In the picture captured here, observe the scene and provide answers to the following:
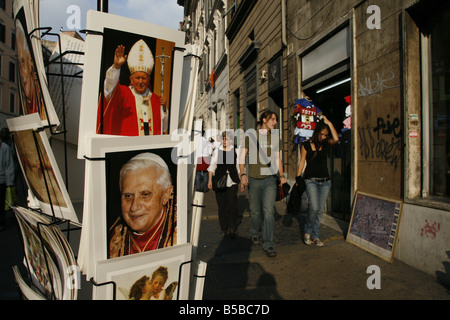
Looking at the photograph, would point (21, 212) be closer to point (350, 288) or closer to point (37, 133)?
point (37, 133)

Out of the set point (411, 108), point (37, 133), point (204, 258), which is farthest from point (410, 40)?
point (37, 133)

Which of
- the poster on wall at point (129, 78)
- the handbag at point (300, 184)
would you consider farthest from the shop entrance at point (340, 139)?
the poster on wall at point (129, 78)

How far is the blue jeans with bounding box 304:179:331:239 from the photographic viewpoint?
4844mm

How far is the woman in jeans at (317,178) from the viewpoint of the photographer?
4.85 metres

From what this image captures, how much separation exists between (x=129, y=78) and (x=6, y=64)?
4238 centimetres

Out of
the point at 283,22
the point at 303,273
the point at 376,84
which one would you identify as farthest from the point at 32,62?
the point at 283,22

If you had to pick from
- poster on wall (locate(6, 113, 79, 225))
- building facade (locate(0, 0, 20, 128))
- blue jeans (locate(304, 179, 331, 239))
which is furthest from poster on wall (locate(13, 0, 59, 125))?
building facade (locate(0, 0, 20, 128))

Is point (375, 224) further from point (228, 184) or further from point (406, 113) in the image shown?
point (228, 184)

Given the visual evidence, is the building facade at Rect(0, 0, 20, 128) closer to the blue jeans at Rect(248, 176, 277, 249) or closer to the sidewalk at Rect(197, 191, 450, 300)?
the blue jeans at Rect(248, 176, 277, 249)

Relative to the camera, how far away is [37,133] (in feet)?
5.12

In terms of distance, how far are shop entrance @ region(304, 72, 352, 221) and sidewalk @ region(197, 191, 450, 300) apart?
1250 mm

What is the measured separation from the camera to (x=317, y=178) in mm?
4852

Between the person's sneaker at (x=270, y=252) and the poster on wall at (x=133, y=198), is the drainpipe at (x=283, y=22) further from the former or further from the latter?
the poster on wall at (x=133, y=198)

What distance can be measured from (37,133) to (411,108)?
165 inches
